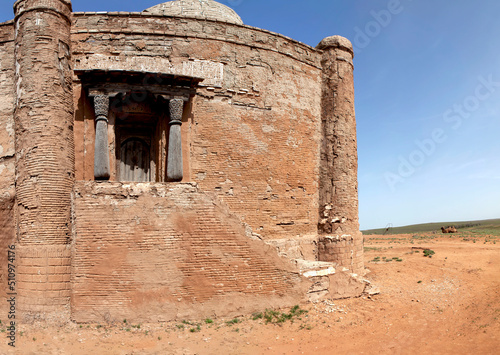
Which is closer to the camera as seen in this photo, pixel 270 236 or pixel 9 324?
pixel 9 324

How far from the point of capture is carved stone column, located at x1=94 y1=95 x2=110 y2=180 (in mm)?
8789

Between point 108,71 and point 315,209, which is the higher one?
point 108,71

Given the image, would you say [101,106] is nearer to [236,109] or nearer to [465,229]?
[236,109]

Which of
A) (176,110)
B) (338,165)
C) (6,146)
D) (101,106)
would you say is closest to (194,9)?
(176,110)

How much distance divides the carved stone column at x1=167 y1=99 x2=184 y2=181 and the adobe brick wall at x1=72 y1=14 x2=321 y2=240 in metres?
0.36

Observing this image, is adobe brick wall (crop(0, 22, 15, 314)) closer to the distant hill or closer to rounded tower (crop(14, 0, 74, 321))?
rounded tower (crop(14, 0, 74, 321))

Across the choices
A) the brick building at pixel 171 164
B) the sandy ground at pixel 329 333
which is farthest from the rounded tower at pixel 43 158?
the sandy ground at pixel 329 333

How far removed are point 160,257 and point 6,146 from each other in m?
5.24

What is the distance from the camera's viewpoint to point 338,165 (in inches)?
460

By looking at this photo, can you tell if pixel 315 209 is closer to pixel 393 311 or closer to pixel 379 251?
pixel 393 311

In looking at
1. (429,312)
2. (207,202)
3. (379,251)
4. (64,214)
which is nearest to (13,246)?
(64,214)

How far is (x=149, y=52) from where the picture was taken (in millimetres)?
9703

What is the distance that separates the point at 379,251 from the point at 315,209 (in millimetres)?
9767

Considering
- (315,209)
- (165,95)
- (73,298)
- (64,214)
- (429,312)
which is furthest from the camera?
(315,209)
